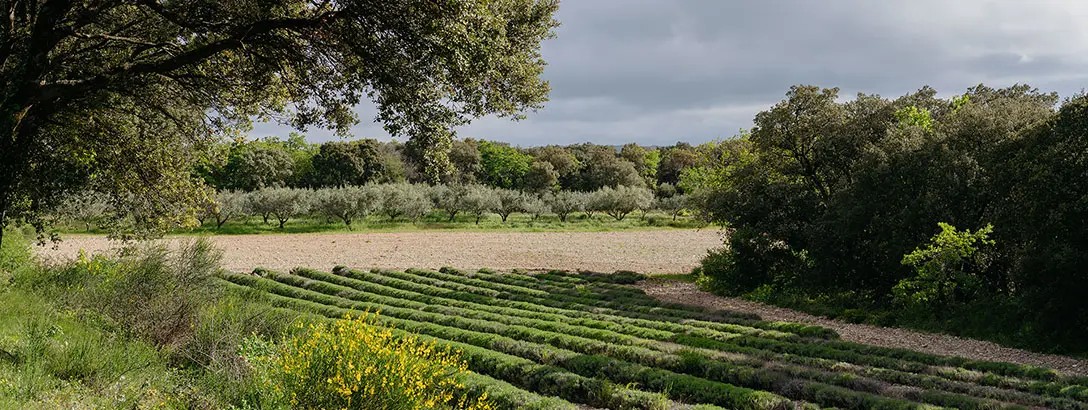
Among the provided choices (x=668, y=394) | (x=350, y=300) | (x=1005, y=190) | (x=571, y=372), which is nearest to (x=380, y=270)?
(x=350, y=300)

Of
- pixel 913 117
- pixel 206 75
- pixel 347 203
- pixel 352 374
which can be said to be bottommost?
pixel 352 374

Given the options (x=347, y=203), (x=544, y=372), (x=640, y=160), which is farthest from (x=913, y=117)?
(x=640, y=160)

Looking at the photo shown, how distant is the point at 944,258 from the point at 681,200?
48817 mm

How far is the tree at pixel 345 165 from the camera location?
73625mm

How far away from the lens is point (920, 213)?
19.0 m

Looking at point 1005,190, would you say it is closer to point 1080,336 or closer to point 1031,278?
point 1031,278

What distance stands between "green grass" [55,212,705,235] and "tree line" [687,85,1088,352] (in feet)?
73.6

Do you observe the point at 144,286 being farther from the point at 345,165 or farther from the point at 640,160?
the point at 640,160

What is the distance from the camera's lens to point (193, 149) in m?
14.1

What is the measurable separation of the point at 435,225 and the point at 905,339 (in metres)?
40.1

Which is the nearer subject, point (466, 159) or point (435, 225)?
point (435, 225)

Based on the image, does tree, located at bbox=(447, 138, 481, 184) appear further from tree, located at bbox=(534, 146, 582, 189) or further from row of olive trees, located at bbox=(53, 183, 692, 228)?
row of olive trees, located at bbox=(53, 183, 692, 228)

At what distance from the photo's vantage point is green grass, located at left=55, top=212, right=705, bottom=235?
46281mm

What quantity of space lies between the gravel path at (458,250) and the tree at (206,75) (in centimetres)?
1428
